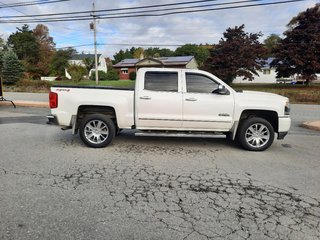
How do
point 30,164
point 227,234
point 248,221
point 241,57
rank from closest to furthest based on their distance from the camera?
point 227,234 < point 248,221 < point 30,164 < point 241,57

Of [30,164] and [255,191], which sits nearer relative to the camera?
[255,191]

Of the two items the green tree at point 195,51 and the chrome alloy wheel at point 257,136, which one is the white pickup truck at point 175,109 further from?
the green tree at point 195,51

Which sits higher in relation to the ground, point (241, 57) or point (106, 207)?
point (241, 57)

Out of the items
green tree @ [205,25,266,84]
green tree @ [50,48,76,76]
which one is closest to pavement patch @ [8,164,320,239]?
green tree @ [205,25,266,84]

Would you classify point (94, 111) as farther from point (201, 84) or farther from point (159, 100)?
point (201, 84)

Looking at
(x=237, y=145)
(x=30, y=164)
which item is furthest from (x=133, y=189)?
(x=237, y=145)

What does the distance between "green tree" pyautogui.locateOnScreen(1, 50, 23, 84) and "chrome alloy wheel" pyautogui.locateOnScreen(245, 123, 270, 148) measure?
37954 mm

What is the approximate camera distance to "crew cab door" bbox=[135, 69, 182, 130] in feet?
21.2

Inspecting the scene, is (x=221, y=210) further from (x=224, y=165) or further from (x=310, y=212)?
(x=224, y=165)

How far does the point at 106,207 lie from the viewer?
12.1ft

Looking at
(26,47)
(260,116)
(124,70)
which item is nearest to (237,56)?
(260,116)

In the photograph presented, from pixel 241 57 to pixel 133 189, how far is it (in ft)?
92.4

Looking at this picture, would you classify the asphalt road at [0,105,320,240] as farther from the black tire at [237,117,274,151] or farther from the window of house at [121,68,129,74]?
the window of house at [121,68,129,74]

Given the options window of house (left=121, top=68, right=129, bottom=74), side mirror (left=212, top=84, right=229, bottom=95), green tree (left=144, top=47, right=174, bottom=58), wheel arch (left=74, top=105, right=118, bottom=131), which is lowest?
wheel arch (left=74, top=105, right=118, bottom=131)
